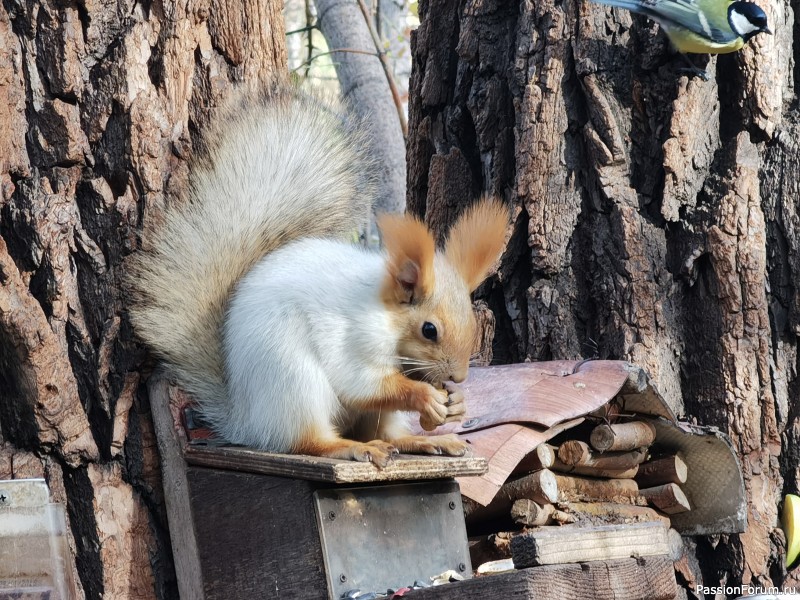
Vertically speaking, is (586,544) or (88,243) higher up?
(88,243)

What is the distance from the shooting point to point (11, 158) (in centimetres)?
211

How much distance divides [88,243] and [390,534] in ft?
2.93

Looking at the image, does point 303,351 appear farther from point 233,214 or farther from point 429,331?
point 233,214

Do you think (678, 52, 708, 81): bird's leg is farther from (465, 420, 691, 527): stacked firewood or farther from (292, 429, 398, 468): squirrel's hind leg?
(292, 429, 398, 468): squirrel's hind leg

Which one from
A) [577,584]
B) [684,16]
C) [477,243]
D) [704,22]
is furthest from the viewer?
[684,16]

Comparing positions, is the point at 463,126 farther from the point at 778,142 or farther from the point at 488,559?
the point at 488,559

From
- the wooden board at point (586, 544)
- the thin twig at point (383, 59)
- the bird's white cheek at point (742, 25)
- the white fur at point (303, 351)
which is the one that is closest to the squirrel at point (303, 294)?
the white fur at point (303, 351)

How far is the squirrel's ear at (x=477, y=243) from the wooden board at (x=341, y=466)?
0.45m

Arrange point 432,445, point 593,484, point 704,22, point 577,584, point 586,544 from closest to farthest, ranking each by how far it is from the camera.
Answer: point 577,584, point 586,544, point 432,445, point 593,484, point 704,22

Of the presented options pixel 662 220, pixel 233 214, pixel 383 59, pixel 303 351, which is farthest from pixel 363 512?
pixel 383 59

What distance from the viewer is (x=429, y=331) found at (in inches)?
78.7

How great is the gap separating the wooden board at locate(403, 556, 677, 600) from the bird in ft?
5.00

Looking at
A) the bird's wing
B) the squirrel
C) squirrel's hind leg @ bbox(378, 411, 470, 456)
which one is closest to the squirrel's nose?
the squirrel

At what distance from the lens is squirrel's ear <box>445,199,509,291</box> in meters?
2.13
